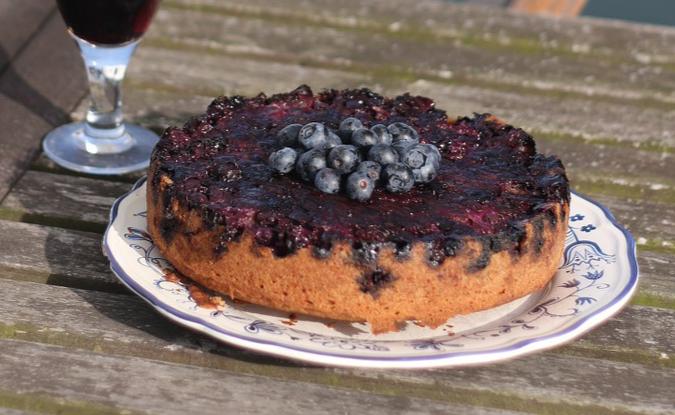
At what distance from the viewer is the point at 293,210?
1.84m

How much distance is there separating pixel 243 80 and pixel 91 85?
0.48 m

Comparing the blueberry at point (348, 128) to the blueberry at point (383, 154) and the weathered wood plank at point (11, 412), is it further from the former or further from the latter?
the weathered wood plank at point (11, 412)

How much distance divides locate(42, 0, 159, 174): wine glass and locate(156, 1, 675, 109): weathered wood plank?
57 centimetres

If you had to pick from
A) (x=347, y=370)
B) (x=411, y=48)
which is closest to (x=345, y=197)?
(x=347, y=370)

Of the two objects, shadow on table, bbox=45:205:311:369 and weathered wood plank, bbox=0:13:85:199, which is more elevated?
shadow on table, bbox=45:205:311:369

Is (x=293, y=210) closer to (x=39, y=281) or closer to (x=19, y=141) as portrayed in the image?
(x=39, y=281)

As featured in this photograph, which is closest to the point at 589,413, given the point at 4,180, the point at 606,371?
the point at 606,371

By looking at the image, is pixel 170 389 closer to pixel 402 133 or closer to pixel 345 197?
pixel 345 197

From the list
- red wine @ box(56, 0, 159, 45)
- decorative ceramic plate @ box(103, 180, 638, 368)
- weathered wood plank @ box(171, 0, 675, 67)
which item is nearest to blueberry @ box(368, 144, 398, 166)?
decorative ceramic plate @ box(103, 180, 638, 368)

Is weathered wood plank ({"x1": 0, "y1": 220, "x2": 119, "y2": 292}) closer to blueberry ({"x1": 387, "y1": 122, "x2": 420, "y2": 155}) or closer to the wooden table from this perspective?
the wooden table

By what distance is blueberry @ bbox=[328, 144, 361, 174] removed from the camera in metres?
1.89

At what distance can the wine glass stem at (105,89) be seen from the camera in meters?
2.57

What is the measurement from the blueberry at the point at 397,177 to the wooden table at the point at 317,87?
317 millimetres

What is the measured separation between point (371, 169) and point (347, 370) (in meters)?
0.34
